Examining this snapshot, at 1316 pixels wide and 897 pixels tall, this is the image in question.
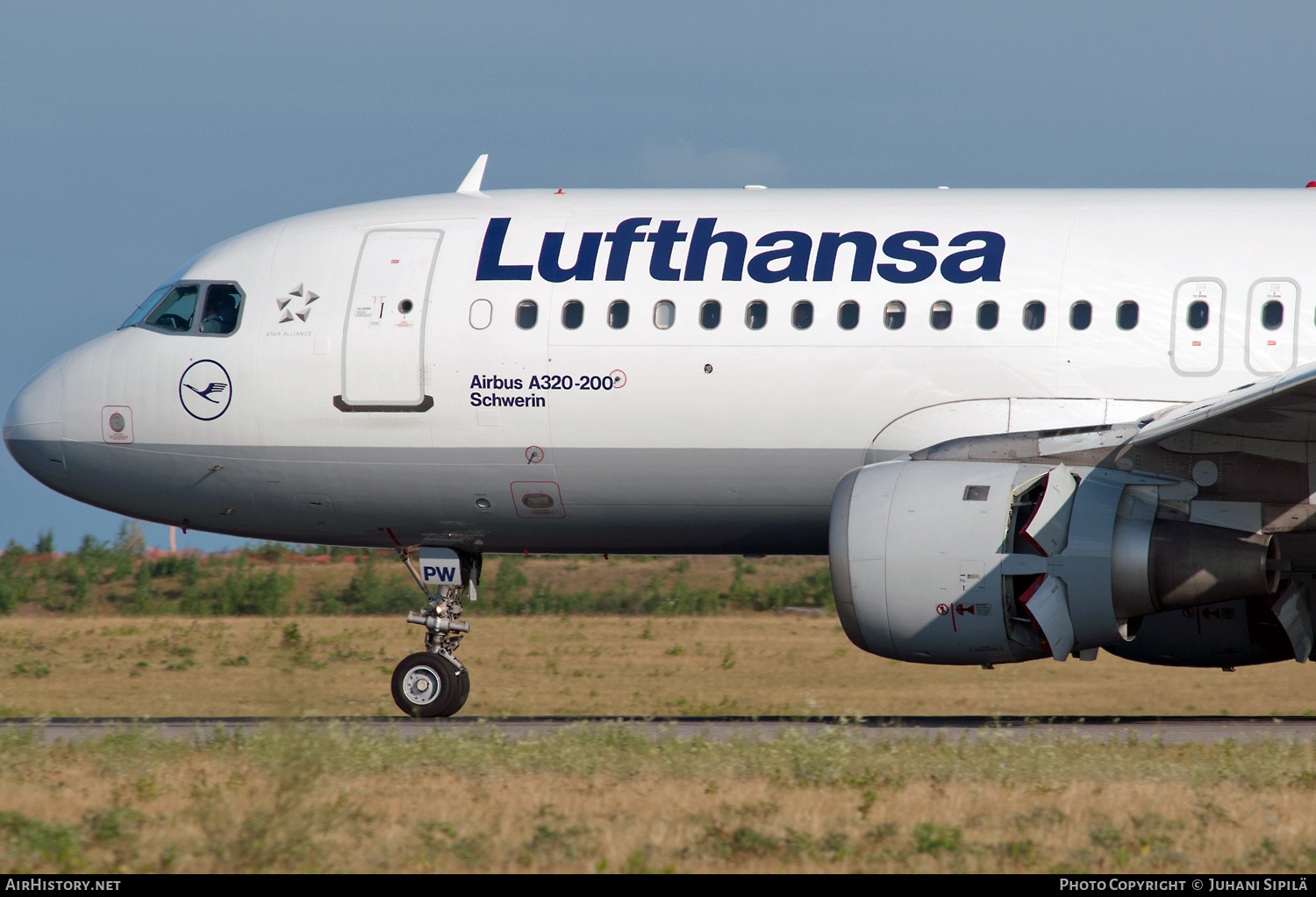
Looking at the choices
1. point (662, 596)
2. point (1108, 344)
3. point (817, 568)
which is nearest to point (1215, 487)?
point (1108, 344)

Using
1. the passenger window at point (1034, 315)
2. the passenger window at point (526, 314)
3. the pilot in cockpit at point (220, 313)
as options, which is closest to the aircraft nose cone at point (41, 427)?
the pilot in cockpit at point (220, 313)

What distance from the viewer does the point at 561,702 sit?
714 inches

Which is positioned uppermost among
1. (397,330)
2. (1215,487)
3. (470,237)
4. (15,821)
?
(470,237)

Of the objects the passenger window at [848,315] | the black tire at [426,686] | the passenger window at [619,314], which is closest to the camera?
the passenger window at [848,315]

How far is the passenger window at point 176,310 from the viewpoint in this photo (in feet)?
45.8

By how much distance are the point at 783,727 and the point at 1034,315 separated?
14.0ft

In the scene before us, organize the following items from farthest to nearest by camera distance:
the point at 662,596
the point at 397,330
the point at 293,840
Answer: the point at 662,596 < the point at 397,330 < the point at 293,840

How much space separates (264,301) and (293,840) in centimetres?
798

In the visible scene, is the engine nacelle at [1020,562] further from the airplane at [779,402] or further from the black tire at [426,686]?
the black tire at [426,686]

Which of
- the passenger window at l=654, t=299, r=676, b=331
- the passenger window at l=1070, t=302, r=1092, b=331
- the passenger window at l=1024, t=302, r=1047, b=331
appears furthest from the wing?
the passenger window at l=654, t=299, r=676, b=331

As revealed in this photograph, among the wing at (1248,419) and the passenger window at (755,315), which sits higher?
the passenger window at (755,315)

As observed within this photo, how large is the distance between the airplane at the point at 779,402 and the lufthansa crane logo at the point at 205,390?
30 mm

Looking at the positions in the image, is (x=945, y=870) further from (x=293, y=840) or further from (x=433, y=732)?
(x=433, y=732)

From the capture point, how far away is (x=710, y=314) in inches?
505
